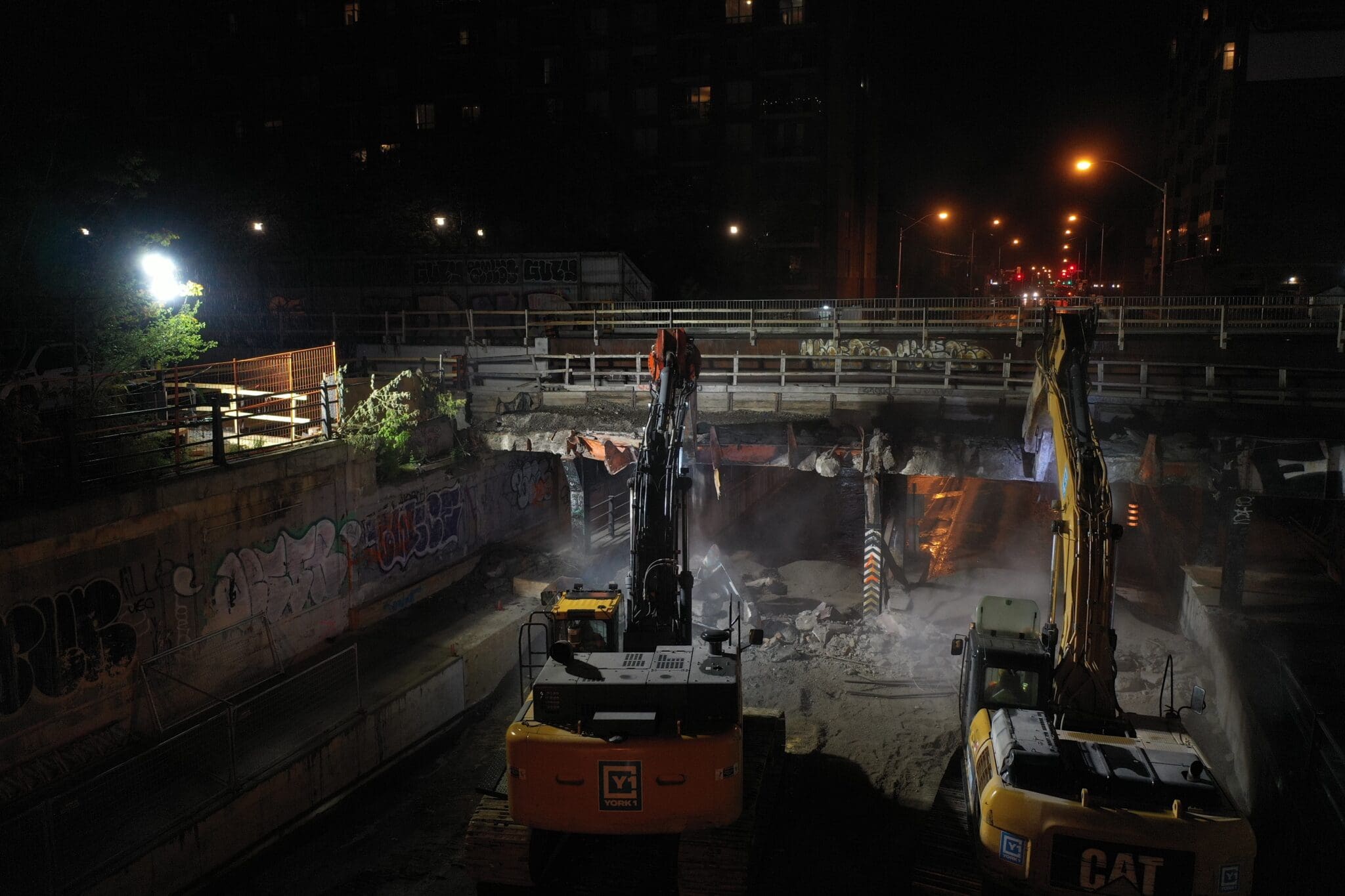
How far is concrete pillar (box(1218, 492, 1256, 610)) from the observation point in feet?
47.8

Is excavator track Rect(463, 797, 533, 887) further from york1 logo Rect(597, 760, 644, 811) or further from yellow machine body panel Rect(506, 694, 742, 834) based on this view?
york1 logo Rect(597, 760, 644, 811)

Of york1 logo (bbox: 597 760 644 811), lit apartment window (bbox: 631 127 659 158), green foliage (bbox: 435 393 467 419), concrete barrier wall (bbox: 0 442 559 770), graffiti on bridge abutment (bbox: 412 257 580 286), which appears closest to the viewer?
york1 logo (bbox: 597 760 644 811)

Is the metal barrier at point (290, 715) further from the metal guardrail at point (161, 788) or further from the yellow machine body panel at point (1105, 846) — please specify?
the yellow machine body panel at point (1105, 846)

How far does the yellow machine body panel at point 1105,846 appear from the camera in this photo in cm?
668

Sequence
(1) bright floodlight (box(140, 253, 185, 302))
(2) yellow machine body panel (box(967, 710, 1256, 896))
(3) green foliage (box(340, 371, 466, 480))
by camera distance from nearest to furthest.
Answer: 1. (2) yellow machine body panel (box(967, 710, 1256, 896))
2. (3) green foliage (box(340, 371, 466, 480))
3. (1) bright floodlight (box(140, 253, 185, 302))

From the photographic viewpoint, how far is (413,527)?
727 inches

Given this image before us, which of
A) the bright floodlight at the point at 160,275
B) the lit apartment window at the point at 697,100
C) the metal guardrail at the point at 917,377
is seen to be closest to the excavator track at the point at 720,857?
the metal guardrail at the point at 917,377

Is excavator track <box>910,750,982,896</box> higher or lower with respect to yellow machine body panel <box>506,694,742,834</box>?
lower

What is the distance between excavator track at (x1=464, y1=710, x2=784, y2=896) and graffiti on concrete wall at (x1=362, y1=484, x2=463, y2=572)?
934cm

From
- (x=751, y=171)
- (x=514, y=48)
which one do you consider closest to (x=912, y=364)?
(x=751, y=171)

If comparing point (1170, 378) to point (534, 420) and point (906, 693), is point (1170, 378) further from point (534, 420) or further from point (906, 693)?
point (534, 420)

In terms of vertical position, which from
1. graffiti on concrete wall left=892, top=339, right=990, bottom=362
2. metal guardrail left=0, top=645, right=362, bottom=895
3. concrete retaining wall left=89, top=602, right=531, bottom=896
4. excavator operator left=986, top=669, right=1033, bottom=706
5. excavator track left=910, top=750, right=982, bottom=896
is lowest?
concrete retaining wall left=89, top=602, right=531, bottom=896

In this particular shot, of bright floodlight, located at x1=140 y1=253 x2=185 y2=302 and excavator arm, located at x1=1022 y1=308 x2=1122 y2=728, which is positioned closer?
excavator arm, located at x1=1022 y1=308 x2=1122 y2=728

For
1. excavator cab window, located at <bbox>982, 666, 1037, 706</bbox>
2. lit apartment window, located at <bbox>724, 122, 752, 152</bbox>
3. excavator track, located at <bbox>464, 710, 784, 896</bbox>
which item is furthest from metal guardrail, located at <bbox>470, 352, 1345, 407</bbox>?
lit apartment window, located at <bbox>724, 122, 752, 152</bbox>
